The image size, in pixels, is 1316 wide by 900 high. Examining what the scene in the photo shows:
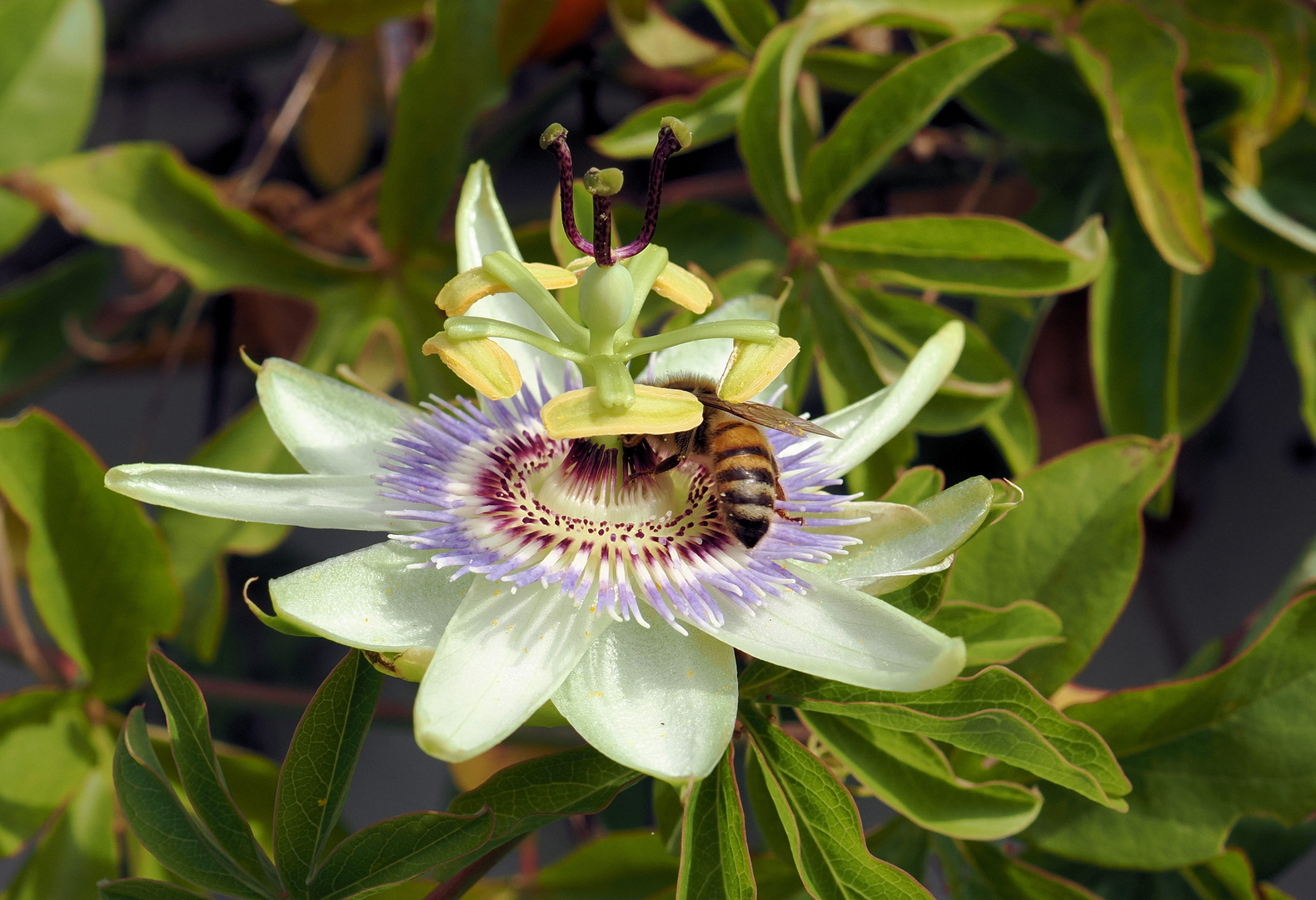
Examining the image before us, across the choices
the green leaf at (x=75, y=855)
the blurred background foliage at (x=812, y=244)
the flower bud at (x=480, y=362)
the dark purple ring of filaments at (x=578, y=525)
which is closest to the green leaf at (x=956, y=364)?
the blurred background foliage at (x=812, y=244)

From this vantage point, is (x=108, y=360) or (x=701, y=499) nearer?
(x=701, y=499)

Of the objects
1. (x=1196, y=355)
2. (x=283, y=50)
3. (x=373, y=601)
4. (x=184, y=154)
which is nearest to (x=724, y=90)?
(x=1196, y=355)

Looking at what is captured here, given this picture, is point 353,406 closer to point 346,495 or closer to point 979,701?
point 346,495

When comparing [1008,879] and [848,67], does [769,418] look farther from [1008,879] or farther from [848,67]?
[848,67]

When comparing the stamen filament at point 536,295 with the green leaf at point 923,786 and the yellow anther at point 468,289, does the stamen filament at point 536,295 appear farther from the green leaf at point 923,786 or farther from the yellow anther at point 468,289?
the green leaf at point 923,786

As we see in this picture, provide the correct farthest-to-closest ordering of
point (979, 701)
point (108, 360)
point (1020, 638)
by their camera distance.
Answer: point (108, 360)
point (1020, 638)
point (979, 701)

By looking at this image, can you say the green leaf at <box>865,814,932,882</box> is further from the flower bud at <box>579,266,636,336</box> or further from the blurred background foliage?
the flower bud at <box>579,266,636,336</box>

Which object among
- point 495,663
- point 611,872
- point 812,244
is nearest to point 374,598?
point 495,663
